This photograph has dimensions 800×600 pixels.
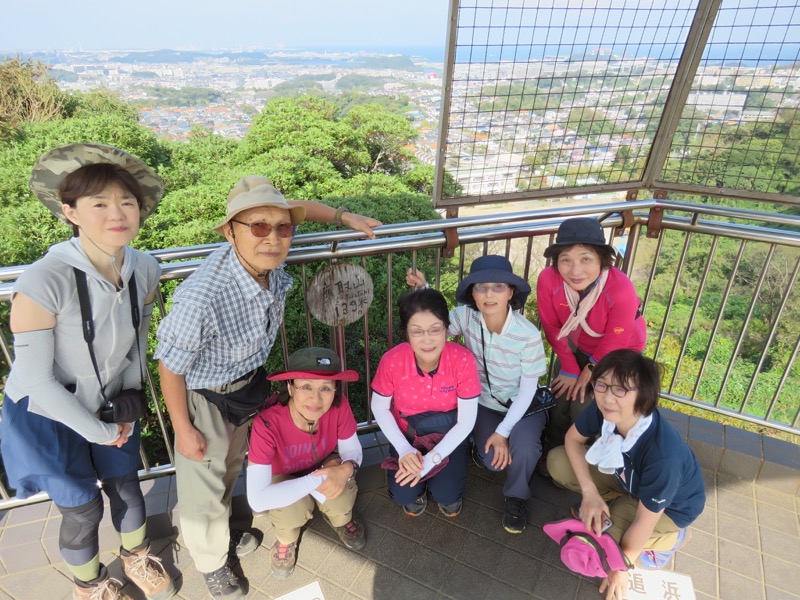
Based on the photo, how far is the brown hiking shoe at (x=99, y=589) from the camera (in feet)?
7.54

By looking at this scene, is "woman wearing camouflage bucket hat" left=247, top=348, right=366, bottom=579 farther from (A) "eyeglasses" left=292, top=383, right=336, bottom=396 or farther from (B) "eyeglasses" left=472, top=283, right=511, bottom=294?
(B) "eyeglasses" left=472, top=283, right=511, bottom=294

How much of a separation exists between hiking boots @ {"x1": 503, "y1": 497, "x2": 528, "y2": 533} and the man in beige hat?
1374 mm

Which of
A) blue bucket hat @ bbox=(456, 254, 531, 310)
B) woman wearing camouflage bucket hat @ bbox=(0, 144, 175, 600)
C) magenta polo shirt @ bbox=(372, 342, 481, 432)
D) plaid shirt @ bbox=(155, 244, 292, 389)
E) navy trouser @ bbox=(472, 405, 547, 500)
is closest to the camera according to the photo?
woman wearing camouflage bucket hat @ bbox=(0, 144, 175, 600)

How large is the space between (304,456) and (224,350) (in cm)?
79

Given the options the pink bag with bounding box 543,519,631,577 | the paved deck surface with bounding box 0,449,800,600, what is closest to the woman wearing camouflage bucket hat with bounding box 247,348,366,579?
the paved deck surface with bounding box 0,449,800,600

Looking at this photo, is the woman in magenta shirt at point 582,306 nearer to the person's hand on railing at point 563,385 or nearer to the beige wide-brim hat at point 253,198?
the person's hand on railing at point 563,385

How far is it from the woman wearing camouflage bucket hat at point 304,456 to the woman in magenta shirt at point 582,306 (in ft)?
3.87

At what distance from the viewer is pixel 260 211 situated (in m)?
2.03

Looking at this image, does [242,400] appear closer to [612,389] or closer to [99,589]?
[99,589]

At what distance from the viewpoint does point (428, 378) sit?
2641 mm

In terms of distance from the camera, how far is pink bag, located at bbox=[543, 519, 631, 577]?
2.26 m

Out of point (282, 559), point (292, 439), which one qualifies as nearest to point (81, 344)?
point (292, 439)

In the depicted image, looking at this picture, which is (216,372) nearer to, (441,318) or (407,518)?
(441,318)

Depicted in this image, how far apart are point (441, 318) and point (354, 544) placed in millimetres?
1273
